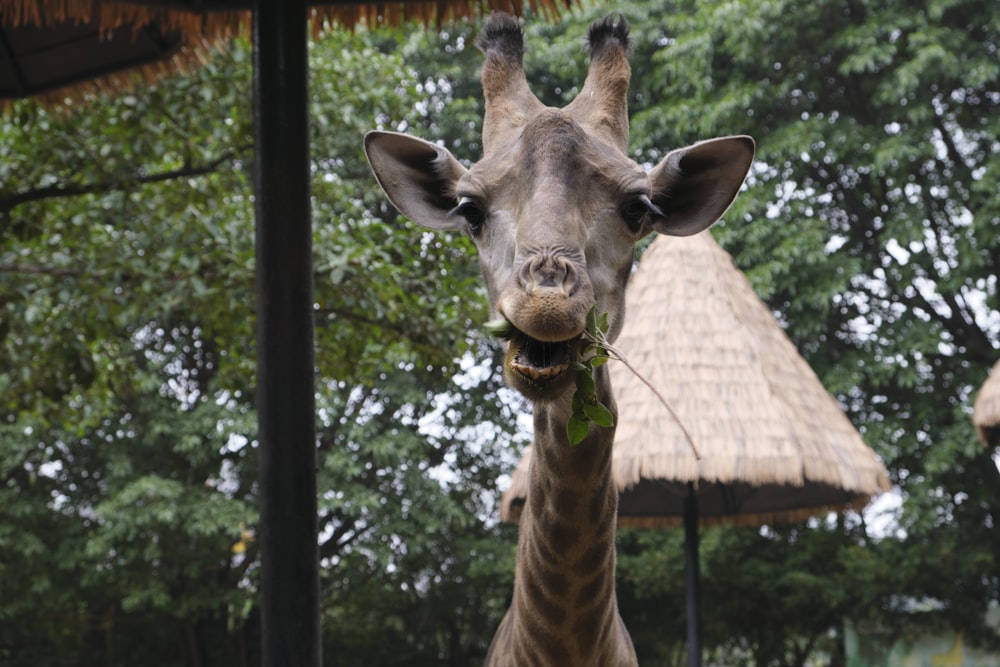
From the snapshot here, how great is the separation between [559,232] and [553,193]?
15 centimetres

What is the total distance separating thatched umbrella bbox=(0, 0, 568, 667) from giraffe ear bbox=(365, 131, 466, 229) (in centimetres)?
47

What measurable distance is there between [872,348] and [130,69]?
10593mm

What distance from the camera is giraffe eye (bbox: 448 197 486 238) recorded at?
8.18 feet

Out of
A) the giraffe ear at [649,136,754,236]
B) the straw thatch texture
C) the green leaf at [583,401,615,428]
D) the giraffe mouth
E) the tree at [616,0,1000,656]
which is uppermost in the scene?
the tree at [616,0,1000,656]

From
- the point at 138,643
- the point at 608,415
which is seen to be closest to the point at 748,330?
the point at 608,415

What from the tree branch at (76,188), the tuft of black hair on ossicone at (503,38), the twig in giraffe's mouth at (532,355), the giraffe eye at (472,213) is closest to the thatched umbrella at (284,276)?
the tuft of black hair on ossicone at (503,38)

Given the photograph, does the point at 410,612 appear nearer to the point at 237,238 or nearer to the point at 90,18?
the point at 237,238

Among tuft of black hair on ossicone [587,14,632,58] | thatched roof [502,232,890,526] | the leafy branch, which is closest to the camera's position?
the leafy branch

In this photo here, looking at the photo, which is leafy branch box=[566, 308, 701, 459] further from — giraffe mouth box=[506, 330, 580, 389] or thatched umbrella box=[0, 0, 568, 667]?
thatched umbrella box=[0, 0, 568, 667]

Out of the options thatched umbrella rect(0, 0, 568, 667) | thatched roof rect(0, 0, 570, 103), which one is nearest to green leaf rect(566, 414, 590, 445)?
thatched umbrella rect(0, 0, 568, 667)

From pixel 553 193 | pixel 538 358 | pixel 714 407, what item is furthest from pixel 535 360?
pixel 714 407

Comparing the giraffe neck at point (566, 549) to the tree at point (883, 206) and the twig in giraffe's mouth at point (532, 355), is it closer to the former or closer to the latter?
the twig in giraffe's mouth at point (532, 355)

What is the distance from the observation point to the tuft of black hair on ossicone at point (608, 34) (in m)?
2.87

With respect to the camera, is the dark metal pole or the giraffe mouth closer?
the giraffe mouth
